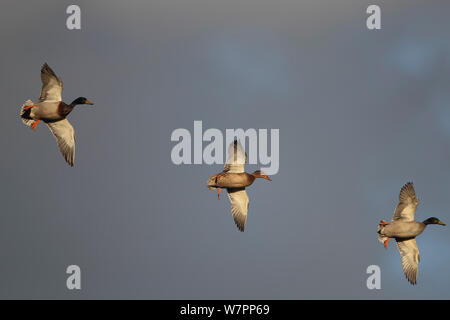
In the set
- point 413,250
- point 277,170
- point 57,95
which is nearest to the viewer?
point 57,95

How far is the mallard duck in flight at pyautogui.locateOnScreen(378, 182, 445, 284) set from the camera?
33.5 meters

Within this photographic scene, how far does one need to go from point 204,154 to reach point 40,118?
6.44m

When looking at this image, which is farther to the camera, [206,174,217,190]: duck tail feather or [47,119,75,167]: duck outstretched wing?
[206,174,217,190]: duck tail feather

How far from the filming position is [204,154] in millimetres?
35031

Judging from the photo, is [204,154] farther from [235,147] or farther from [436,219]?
[436,219]

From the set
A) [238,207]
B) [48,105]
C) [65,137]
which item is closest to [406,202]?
[238,207]

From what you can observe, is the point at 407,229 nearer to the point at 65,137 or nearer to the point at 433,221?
the point at 433,221

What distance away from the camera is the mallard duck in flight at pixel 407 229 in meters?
33.5

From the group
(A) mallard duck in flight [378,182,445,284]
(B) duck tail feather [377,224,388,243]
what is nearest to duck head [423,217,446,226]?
(A) mallard duck in flight [378,182,445,284]

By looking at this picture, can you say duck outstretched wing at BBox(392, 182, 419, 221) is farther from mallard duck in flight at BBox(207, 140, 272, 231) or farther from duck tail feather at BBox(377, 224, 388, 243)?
mallard duck in flight at BBox(207, 140, 272, 231)

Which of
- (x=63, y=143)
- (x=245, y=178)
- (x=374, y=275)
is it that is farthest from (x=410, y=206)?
(x=63, y=143)

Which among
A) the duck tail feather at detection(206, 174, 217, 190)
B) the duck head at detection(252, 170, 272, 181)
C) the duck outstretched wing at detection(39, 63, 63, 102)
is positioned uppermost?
the duck outstretched wing at detection(39, 63, 63, 102)

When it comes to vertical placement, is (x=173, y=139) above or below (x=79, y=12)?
below

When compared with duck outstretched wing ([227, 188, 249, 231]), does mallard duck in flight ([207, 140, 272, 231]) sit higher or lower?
higher
